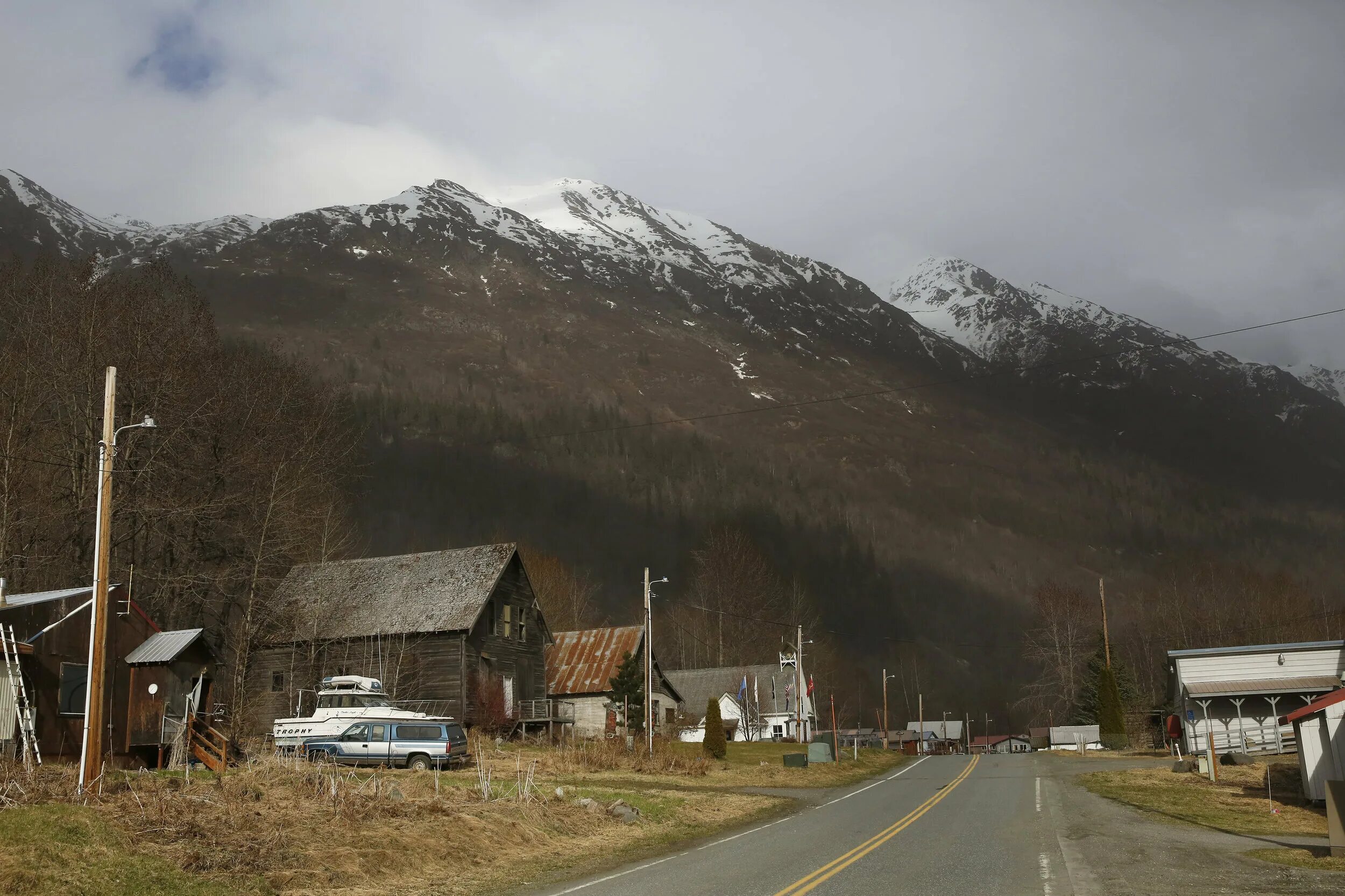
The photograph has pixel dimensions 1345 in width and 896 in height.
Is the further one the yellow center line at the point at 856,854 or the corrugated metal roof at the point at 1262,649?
the corrugated metal roof at the point at 1262,649

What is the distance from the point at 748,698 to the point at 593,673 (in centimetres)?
3100

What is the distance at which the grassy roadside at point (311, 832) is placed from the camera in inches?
571

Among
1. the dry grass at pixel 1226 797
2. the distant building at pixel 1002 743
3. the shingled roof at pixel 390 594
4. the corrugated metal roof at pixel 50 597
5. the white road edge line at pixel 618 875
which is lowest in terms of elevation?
the distant building at pixel 1002 743

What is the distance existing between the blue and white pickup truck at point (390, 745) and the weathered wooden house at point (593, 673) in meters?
25.2

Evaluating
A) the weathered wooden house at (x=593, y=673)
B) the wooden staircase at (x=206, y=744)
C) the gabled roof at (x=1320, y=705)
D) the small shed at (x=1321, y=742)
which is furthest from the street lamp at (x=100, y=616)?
the weathered wooden house at (x=593, y=673)

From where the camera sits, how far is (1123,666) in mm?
87438

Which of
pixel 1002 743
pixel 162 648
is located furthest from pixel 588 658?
pixel 1002 743

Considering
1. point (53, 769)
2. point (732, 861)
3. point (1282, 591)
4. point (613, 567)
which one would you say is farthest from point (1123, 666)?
point (53, 769)

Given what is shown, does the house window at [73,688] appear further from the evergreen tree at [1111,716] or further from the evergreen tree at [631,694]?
the evergreen tree at [1111,716]

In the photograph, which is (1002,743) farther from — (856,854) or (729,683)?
(856,854)

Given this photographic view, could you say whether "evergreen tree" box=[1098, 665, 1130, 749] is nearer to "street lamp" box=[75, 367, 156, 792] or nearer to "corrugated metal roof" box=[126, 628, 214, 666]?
"corrugated metal roof" box=[126, 628, 214, 666]

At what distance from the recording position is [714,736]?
160 ft

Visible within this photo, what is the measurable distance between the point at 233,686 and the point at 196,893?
125ft

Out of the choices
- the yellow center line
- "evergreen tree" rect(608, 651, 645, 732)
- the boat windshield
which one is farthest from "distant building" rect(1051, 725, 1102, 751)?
the boat windshield
